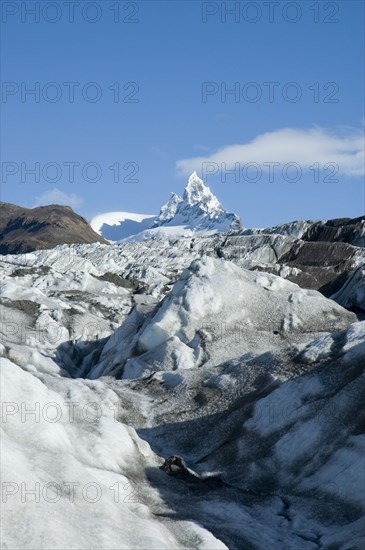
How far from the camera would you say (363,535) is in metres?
37.3

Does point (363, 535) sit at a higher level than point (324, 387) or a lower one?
lower

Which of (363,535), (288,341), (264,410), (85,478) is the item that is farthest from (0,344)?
(363,535)

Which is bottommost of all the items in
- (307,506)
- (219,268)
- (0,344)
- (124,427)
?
(307,506)

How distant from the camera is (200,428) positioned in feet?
197

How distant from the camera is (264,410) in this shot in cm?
5728

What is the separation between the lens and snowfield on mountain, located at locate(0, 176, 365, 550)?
37.4 m

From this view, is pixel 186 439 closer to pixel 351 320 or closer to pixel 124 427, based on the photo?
pixel 124 427

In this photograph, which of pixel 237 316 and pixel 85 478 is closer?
pixel 85 478

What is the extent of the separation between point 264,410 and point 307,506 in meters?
13.4

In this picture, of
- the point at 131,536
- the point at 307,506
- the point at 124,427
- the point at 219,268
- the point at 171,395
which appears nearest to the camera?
the point at 131,536

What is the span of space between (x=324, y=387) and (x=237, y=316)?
29.1m

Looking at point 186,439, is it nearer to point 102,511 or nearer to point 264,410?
point 264,410

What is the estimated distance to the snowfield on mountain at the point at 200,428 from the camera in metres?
37.4

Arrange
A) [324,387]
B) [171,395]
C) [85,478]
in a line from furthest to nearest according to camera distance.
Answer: [171,395]
[324,387]
[85,478]
